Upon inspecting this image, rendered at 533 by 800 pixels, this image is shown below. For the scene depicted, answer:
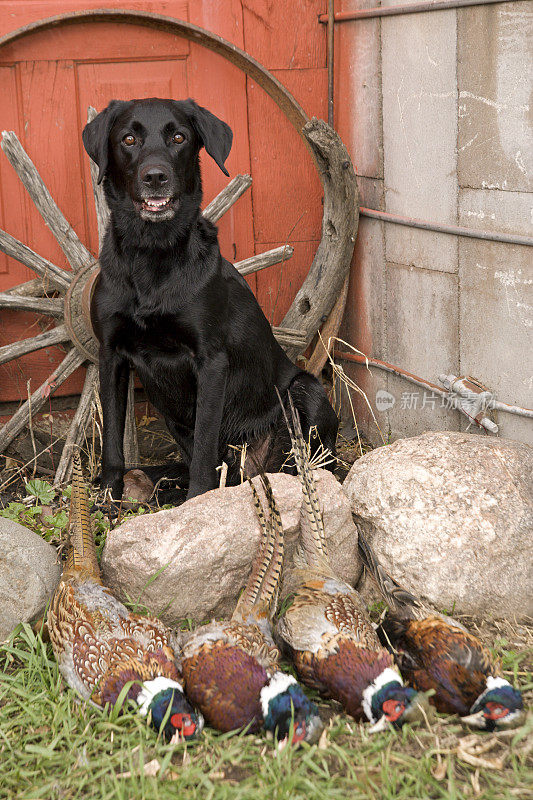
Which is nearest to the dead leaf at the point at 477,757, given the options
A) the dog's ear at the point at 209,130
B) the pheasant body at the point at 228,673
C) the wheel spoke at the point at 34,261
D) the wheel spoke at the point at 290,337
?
the pheasant body at the point at 228,673

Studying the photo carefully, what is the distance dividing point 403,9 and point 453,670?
3.11m

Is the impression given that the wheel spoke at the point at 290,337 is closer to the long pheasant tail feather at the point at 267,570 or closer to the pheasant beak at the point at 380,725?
the long pheasant tail feather at the point at 267,570

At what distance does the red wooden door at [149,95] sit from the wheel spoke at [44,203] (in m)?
0.25

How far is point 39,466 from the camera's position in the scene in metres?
4.32

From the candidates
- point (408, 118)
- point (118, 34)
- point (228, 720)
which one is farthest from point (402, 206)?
point (228, 720)

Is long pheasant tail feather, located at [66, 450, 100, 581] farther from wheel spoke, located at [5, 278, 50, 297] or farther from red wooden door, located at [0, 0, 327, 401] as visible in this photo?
red wooden door, located at [0, 0, 327, 401]

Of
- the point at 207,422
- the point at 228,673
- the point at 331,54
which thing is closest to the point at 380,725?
the point at 228,673

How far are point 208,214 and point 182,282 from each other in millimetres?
1016

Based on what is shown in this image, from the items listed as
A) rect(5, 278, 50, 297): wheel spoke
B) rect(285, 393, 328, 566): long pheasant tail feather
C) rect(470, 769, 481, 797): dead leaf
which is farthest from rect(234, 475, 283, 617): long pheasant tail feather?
rect(5, 278, 50, 297): wheel spoke

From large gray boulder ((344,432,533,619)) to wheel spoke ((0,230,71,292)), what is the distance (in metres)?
1.89

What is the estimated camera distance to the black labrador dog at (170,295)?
10.8 ft

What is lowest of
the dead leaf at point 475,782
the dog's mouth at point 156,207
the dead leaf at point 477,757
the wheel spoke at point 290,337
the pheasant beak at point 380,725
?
the dead leaf at point 475,782

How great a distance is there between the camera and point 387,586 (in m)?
2.80

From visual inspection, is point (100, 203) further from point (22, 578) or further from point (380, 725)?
point (380, 725)
